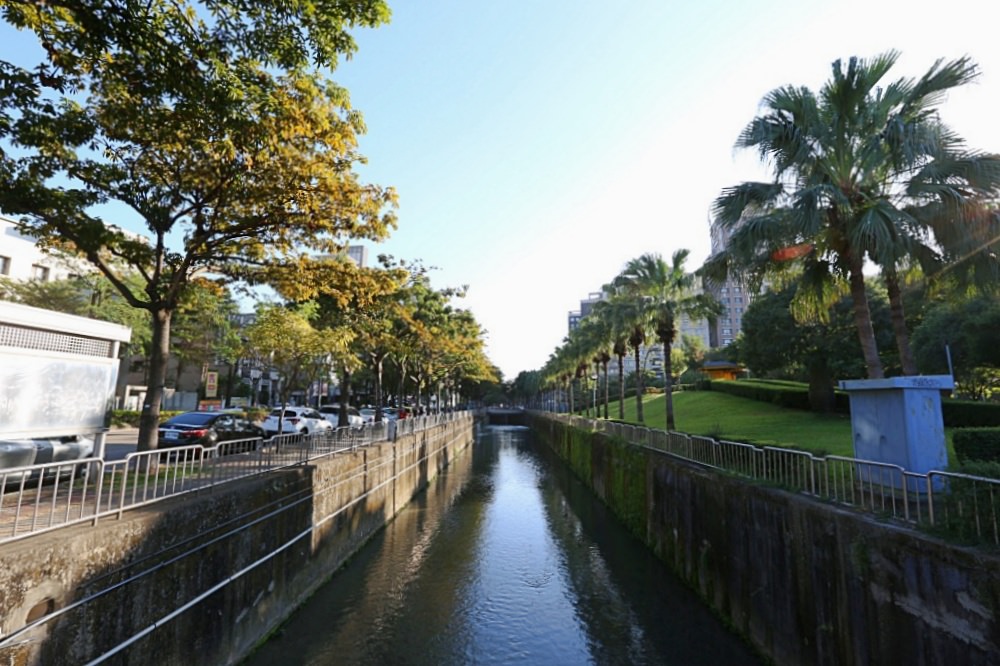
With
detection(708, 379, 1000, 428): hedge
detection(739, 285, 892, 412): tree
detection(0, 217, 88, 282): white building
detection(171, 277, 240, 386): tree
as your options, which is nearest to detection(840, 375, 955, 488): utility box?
detection(708, 379, 1000, 428): hedge

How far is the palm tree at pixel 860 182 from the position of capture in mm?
10078

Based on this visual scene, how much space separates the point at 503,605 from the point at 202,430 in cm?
1198

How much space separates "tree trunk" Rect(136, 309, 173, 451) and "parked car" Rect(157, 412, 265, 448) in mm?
6560

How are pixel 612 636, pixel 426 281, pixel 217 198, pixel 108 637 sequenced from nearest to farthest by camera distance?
1. pixel 108 637
2. pixel 612 636
3. pixel 217 198
4. pixel 426 281

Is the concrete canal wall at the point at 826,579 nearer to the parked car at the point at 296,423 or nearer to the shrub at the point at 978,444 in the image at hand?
the shrub at the point at 978,444

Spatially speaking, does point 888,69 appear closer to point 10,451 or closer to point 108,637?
point 108,637

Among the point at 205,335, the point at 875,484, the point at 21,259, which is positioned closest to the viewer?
the point at 875,484

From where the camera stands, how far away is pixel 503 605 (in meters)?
11.3

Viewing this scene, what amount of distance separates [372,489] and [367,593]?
16.9ft

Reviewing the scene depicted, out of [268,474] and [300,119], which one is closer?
[300,119]

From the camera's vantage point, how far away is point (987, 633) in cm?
443

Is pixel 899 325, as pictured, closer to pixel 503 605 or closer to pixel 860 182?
pixel 860 182

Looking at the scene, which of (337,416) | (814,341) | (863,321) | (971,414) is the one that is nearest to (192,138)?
(863,321)

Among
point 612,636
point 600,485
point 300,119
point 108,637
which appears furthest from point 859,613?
point 600,485
